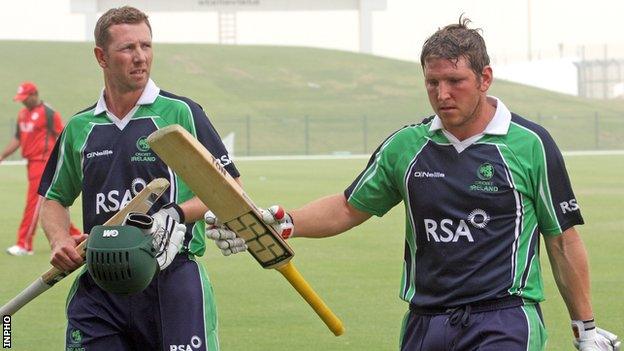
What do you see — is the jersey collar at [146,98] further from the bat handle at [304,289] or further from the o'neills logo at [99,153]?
the bat handle at [304,289]

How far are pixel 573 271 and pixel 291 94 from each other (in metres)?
67.5

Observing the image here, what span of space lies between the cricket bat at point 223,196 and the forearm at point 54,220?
1215mm

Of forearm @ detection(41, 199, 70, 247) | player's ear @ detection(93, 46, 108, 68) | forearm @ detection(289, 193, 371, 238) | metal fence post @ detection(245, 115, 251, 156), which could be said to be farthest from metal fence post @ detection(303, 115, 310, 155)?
forearm @ detection(289, 193, 371, 238)

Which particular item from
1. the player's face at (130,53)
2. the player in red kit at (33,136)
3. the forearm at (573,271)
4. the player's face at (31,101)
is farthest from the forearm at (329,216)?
the player's face at (31,101)

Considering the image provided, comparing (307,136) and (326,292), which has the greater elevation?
(326,292)

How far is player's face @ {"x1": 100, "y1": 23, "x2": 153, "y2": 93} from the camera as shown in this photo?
6.30m

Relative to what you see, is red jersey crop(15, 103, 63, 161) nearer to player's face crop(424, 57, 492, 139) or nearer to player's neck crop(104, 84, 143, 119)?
player's neck crop(104, 84, 143, 119)

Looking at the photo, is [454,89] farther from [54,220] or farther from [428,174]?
[54,220]

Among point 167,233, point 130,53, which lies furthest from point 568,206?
point 130,53

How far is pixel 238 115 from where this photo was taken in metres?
66.4

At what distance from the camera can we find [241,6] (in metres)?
86.4

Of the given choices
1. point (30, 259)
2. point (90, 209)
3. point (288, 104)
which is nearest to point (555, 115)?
point (288, 104)

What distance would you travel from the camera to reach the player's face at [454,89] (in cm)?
547

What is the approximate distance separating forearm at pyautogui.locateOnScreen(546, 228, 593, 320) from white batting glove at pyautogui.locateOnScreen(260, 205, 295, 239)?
44.1 inches
